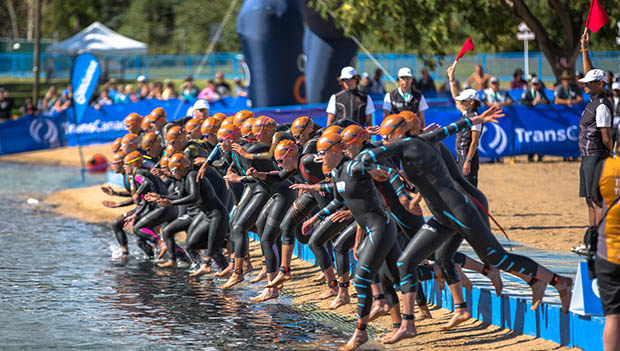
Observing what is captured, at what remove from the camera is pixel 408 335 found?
25.7ft

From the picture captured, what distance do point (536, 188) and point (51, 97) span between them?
20509mm

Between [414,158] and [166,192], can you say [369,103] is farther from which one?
[414,158]

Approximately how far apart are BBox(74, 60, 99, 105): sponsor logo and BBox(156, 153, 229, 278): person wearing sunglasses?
38.8 ft

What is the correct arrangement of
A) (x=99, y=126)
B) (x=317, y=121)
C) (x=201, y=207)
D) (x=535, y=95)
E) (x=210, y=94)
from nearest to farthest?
(x=201, y=207)
(x=317, y=121)
(x=535, y=95)
(x=99, y=126)
(x=210, y=94)

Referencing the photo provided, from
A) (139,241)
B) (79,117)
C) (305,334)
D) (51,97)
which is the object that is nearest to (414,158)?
(305,334)

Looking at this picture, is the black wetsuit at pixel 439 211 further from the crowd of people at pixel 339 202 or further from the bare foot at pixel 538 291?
the bare foot at pixel 538 291

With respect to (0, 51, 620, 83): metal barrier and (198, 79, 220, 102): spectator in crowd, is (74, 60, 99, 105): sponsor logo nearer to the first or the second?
(198, 79, 220, 102): spectator in crowd

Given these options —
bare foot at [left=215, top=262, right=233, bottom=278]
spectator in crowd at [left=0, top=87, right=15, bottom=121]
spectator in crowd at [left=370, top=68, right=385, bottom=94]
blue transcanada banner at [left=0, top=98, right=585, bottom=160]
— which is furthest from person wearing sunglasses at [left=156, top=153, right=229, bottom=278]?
spectator in crowd at [left=0, top=87, right=15, bottom=121]

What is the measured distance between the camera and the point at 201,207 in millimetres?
11391

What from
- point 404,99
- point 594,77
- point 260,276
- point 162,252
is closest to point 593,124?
point 594,77

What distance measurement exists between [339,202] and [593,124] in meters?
3.50

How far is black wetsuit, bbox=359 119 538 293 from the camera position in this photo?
7.61 meters

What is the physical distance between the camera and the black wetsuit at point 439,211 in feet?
25.0

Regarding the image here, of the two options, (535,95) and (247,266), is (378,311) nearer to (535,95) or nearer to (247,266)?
(247,266)
